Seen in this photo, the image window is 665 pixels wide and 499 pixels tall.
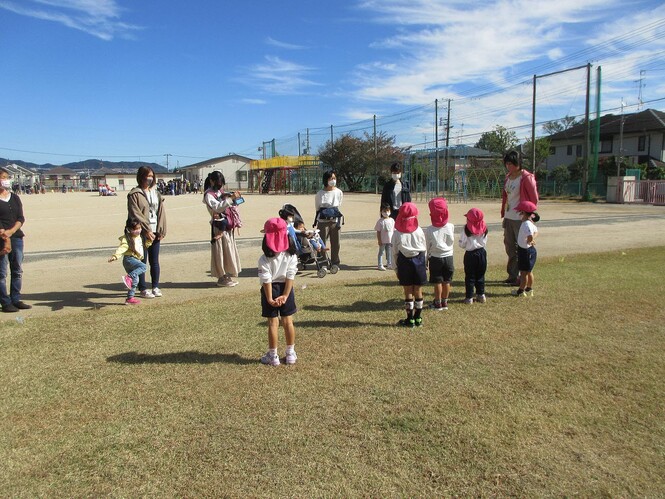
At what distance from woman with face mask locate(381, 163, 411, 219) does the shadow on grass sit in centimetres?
450

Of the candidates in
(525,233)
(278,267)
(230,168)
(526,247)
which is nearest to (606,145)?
(525,233)

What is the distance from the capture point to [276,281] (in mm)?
4484

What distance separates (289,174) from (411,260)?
4650 centimetres

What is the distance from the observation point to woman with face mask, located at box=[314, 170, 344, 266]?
28.5ft

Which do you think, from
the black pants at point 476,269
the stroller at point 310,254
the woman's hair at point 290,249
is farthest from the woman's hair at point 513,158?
the woman's hair at point 290,249

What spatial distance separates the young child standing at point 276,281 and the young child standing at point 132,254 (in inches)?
123

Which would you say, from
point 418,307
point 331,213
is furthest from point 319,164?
point 418,307

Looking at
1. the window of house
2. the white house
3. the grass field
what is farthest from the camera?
the white house

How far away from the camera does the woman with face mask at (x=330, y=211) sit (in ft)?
28.5

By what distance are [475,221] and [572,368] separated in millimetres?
2561

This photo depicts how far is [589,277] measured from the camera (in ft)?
25.5

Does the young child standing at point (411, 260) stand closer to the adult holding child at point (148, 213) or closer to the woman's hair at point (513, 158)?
the woman's hair at point (513, 158)

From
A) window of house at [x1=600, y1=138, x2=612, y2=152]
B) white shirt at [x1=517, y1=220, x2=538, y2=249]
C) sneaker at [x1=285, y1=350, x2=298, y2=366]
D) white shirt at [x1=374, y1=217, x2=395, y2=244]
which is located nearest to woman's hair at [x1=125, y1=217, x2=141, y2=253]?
sneaker at [x1=285, y1=350, x2=298, y2=366]

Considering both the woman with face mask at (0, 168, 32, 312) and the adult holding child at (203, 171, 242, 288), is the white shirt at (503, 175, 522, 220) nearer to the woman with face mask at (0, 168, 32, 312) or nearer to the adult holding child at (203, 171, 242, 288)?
Result: the adult holding child at (203, 171, 242, 288)
